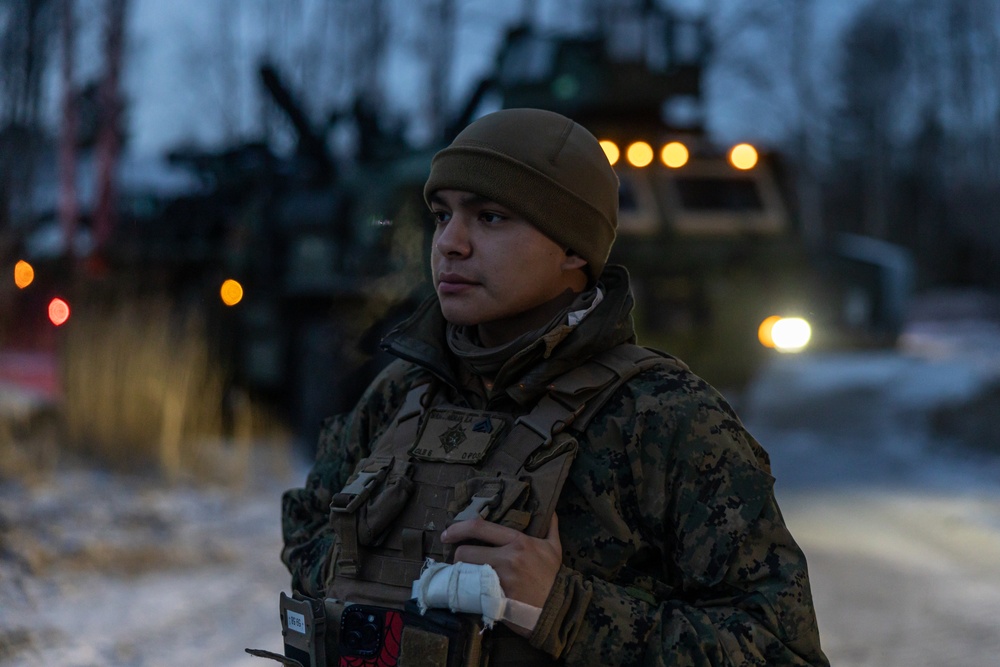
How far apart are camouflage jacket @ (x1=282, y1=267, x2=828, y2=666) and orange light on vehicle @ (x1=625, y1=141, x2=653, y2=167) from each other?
5151mm

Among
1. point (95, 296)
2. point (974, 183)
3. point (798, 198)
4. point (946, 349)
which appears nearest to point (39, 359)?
point (95, 296)

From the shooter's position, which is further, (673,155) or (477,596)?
(673,155)

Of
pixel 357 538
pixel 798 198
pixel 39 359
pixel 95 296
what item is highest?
pixel 798 198

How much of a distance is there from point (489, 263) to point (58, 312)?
5443 millimetres

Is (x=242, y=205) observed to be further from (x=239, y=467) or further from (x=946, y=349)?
(x=946, y=349)

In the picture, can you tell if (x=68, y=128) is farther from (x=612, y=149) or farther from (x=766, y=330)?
(x=766, y=330)

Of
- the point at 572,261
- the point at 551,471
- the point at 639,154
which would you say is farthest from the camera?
the point at 639,154

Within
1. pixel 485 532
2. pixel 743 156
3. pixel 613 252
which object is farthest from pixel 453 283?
pixel 743 156

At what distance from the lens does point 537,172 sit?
1677mm

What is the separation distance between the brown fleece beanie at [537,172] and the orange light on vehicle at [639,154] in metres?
5.04

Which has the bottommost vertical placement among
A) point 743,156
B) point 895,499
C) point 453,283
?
point 453,283

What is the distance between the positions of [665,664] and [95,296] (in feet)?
19.4

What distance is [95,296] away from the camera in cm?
670

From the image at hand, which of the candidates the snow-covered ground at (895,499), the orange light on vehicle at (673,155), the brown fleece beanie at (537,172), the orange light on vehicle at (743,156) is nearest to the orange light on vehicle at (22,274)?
the orange light on vehicle at (673,155)
